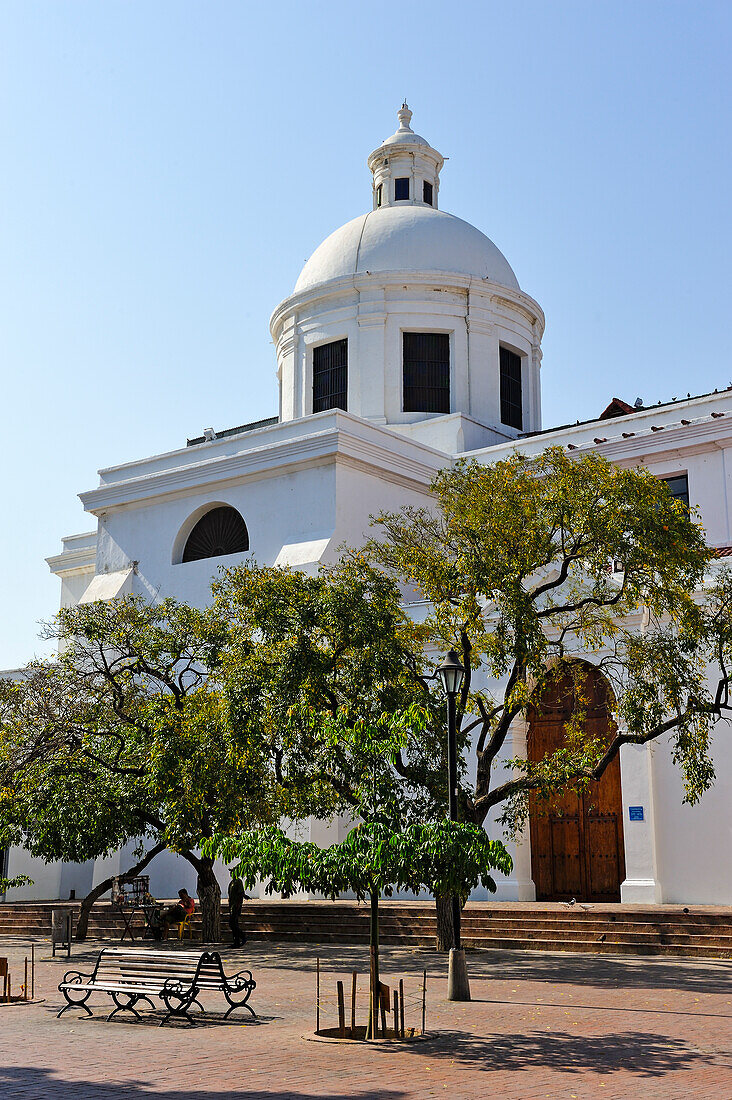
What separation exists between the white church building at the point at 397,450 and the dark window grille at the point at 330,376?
6cm

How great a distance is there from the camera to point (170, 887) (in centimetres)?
2377

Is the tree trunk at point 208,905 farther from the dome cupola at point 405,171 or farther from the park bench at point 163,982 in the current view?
the dome cupola at point 405,171

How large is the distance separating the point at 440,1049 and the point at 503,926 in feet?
27.4

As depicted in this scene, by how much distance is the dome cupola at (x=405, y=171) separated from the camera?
34.0 metres

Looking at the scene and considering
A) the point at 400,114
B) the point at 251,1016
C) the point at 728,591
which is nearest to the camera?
the point at 251,1016

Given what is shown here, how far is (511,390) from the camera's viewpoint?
104ft

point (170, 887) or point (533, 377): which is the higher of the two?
point (533, 377)

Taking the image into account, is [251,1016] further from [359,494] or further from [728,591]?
[359,494]

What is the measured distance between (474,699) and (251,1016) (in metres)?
5.59

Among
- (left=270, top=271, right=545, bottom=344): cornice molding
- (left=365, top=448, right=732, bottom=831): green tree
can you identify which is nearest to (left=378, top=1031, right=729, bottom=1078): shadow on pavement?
(left=365, top=448, right=732, bottom=831): green tree

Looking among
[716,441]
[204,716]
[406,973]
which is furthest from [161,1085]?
[716,441]

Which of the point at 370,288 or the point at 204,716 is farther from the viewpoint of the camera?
the point at 370,288

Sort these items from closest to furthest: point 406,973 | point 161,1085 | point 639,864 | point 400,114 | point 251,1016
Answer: point 161,1085, point 251,1016, point 406,973, point 639,864, point 400,114

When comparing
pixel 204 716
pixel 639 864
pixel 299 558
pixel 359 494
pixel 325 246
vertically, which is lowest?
pixel 639 864
